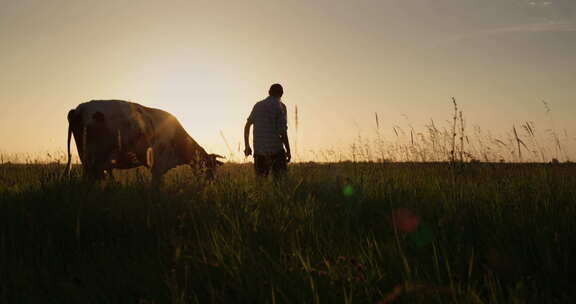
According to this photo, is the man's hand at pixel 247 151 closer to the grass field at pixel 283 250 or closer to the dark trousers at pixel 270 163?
the dark trousers at pixel 270 163

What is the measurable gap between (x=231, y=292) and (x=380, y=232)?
4.63 ft

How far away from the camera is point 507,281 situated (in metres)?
1.95

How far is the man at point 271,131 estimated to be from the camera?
24.7ft

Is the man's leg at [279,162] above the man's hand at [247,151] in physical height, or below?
below

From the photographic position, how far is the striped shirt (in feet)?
24.7

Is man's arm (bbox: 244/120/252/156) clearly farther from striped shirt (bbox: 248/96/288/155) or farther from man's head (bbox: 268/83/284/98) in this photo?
man's head (bbox: 268/83/284/98)

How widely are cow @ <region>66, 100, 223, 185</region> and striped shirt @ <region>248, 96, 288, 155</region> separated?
125 cm

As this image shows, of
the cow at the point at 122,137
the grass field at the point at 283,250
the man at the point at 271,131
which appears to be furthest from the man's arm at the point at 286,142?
the grass field at the point at 283,250

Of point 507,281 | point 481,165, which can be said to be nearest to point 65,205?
point 507,281

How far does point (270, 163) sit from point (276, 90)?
1500 mm

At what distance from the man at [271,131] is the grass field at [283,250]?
3445mm

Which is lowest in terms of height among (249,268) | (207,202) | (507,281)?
(507,281)

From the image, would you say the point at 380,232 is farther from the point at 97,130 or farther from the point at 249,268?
the point at 97,130

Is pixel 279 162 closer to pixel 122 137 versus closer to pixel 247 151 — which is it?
pixel 247 151
